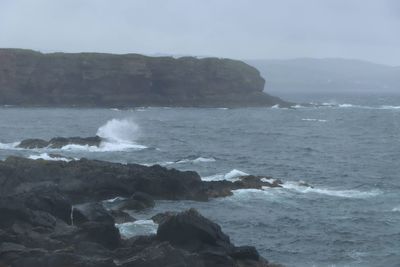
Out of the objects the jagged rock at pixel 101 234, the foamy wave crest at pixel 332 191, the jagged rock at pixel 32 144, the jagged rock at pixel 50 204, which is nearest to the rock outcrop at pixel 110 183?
the foamy wave crest at pixel 332 191

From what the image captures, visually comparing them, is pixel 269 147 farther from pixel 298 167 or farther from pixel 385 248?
pixel 385 248

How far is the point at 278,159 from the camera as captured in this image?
56.5m

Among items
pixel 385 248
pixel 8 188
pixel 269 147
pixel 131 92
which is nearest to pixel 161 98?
pixel 131 92

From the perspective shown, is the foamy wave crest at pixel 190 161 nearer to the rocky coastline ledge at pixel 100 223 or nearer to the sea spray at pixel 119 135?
the sea spray at pixel 119 135

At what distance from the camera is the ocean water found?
30812mm

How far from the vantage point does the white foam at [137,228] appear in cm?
3033

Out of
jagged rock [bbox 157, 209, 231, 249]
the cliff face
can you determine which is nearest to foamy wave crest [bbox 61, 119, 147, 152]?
the cliff face

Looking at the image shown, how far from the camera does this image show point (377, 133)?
260 ft

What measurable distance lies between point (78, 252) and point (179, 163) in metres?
28.0

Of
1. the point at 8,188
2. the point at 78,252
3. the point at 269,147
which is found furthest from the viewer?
the point at 269,147

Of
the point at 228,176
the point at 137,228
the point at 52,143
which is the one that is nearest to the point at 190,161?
the point at 228,176

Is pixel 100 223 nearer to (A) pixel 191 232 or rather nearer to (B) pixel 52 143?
(A) pixel 191 232

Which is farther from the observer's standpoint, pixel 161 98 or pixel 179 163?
pixel 161 98

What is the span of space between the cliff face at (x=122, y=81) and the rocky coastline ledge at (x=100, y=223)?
70.3m
